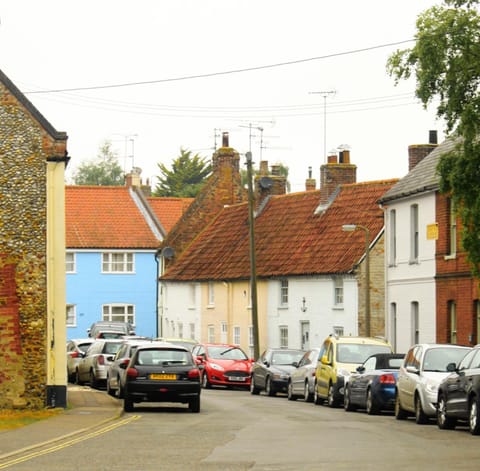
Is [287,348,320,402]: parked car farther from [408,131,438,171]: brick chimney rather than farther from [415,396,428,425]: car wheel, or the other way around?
[408,131,438,171]: brick chimney

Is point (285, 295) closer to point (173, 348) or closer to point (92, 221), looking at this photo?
point (92, 221)

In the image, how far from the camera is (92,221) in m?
81.6

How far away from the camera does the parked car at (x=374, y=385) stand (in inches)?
1199

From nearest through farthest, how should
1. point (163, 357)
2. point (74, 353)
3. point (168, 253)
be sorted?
point (163, 357)
point (74, 353)
point (168, 253)

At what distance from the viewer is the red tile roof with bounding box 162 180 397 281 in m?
57.1

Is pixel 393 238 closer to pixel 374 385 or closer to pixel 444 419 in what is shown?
pixel 374 385

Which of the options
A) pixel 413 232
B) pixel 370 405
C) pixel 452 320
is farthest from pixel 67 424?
pixel 413 232

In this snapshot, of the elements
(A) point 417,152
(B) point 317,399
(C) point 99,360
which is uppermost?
(A) point 417,152

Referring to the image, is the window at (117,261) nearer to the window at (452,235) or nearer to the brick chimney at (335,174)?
the brick chimney at (335,174)

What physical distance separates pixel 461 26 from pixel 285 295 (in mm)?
34628

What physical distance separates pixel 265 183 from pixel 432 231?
79.6 feet

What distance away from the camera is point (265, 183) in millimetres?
69250

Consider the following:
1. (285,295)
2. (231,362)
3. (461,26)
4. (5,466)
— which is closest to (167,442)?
(5,466)

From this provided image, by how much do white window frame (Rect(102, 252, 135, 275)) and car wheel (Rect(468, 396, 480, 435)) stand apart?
57.6 meters
